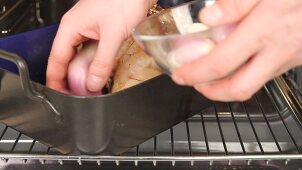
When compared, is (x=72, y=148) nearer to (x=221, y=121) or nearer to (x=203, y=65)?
(x=203, y=65)

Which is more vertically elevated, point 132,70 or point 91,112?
point 132,70

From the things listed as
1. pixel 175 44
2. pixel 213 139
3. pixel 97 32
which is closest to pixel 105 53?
pixel 97 32

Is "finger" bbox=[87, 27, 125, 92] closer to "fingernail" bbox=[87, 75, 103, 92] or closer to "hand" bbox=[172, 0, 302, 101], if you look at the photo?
"fingernail" bbox=[87, 75, 103, 92]

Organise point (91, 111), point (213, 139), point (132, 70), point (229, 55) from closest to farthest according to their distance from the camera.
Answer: point (229, 55)
point (91, 111)
point (132, 70)
point (213, 139)

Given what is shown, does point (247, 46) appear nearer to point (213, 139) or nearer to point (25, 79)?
point (25, 79)

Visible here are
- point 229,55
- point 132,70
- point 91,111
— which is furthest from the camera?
point 132,70

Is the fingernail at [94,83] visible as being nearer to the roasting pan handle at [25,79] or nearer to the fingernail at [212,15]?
the roasting pan handle at [25,79]

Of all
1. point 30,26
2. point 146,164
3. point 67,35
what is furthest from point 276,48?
point 30,26
